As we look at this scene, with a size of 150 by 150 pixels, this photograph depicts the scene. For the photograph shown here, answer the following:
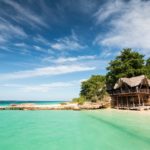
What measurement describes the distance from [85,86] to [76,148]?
163 feet

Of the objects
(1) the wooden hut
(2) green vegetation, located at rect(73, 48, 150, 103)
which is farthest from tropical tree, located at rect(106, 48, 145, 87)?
(1) the wooden hut

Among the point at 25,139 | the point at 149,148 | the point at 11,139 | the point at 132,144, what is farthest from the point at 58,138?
the point at 149,148

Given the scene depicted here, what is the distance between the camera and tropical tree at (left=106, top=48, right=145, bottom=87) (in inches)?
1959

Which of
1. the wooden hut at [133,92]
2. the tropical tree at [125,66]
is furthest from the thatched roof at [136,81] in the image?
the tropical tree at [125,66]

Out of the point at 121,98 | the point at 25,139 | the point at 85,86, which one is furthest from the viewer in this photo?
the point at 85,86

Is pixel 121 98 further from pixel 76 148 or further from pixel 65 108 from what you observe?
pixel 76 148

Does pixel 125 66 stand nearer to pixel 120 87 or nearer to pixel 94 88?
pixel 120 87

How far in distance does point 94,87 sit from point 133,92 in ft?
58.2

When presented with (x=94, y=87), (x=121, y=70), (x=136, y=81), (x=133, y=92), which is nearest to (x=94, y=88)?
(x=94, y=87)

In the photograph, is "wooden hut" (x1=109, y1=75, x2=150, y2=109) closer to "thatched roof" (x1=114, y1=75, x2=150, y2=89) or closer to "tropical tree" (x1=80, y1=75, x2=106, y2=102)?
"thatched roof" (x1=114, y1=75, x2=150, y2=89)

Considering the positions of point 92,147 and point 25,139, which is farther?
point 25,139

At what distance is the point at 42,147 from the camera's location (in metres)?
13.4

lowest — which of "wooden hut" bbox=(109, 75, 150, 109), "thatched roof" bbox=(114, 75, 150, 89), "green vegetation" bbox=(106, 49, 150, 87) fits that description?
"wooden hut" bbox=(109, 75, 150, 109)

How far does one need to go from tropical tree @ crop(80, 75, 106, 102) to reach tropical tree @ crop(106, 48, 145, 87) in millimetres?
2423
